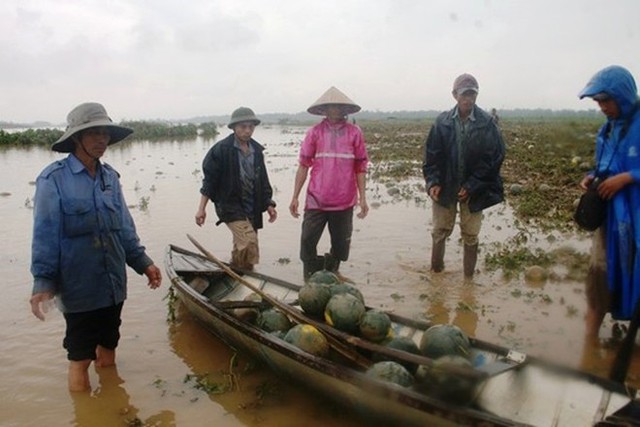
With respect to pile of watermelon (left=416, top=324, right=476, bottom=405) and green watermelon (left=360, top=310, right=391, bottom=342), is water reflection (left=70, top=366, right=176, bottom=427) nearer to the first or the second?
green watermelon (left=360, top=310, right=391, bottom=342)

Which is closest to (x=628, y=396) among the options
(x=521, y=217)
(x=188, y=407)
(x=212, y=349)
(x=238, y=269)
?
(x=188, y=407)

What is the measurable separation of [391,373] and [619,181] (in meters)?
2.29

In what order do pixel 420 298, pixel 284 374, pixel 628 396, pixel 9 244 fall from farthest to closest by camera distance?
pixel 9 244, pixel 420 298, pixel 284 374, pixel 628 396

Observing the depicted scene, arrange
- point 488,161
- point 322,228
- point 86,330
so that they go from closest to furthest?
point 86,330 → point 488,161 → point 322,228

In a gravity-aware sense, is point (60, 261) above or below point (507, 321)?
above

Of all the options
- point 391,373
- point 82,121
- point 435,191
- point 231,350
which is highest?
point 82,121

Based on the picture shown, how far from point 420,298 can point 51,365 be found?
4.01 m

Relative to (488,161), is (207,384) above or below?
below

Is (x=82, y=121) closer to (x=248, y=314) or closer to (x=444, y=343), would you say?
(x=248, y=314)

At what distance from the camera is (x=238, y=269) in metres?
5.82

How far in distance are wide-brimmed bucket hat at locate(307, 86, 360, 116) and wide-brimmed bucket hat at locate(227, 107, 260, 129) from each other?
68cm

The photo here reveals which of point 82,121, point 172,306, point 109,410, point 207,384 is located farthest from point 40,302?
point 172,306

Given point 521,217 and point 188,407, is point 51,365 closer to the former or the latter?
point 188,407

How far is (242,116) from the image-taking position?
5.85m
